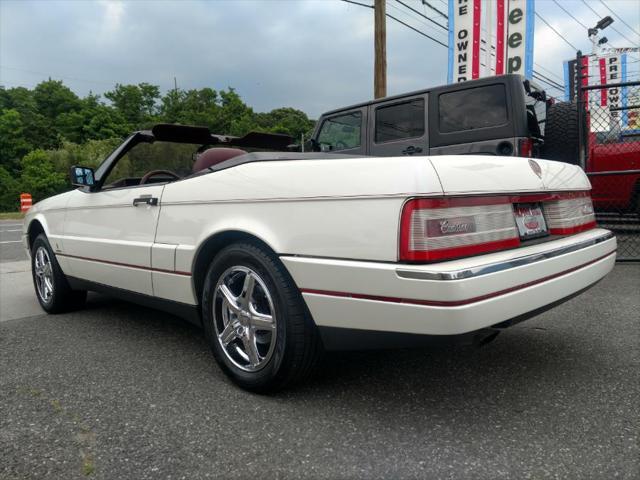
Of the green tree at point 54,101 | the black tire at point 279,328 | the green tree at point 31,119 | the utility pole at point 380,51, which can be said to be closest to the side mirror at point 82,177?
the black tire at point 279,328

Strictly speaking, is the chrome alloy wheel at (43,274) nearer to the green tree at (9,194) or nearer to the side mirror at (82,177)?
the side mirror at (82,177)

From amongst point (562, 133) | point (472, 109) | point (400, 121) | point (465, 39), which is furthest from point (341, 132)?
point (465, 39)

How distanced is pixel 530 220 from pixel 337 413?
1.24 metres

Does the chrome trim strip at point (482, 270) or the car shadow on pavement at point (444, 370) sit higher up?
the chrome trim strip at point (482, 270)

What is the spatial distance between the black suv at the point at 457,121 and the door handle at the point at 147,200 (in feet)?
10.7

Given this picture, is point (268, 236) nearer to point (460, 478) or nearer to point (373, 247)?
point (373, 247)

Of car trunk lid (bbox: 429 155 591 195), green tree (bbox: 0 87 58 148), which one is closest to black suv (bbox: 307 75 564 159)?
car trunk lid (bbox: 429 155 591 195)

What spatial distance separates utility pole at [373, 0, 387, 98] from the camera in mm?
10633


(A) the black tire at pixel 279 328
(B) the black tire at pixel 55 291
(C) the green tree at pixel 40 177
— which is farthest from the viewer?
(C) the green tree at pixel 40 177

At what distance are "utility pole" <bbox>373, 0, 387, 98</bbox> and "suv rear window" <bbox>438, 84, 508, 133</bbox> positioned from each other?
5.58 metres

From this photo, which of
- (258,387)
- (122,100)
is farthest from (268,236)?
(122,100)

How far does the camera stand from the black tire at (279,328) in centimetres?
212

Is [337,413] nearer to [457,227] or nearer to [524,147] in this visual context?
[457,227]

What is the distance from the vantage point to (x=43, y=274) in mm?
4203
